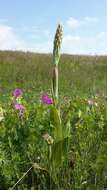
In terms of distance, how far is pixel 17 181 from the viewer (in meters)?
2.88

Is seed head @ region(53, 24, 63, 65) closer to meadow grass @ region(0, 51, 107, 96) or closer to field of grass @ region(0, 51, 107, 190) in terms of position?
field of grass @ region(0, 51, 107, 190)

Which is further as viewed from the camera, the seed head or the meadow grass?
the meadow grass

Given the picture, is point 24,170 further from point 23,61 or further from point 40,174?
point 23,61

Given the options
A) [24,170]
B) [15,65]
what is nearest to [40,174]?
[24,170]

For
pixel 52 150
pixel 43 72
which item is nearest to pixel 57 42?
pixel 52 150

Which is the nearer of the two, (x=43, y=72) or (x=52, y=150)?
(x=52, y=150)

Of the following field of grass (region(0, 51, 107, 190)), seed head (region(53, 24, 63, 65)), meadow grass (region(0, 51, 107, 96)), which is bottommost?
meadow grass (region(0, 51, 107, 96))

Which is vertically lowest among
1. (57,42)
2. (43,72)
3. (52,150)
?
(43,72)

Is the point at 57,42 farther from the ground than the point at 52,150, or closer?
farther from the ground

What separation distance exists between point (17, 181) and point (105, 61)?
19022mm

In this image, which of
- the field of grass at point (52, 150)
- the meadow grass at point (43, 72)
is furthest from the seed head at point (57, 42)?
the meadow grass at point (43, 72)

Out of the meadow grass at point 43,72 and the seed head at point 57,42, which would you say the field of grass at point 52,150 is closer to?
the seed head at point 57,42

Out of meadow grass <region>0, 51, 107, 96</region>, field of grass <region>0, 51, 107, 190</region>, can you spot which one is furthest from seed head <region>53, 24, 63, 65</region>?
meadow grass <region>0, 51, 107, 96</region>

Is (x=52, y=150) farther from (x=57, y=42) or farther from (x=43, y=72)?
(x=43, y=72)
